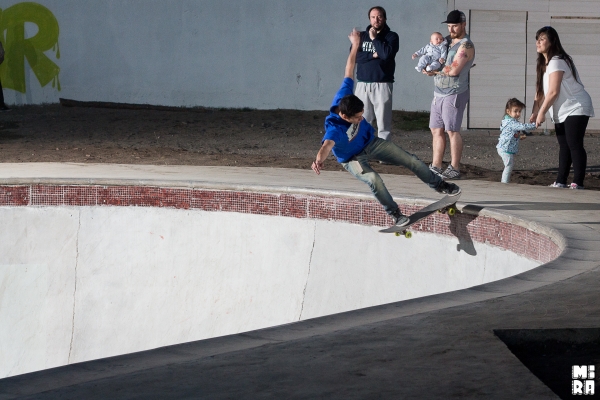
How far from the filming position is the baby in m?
8.52

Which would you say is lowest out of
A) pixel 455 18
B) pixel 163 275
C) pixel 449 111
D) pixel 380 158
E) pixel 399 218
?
pixel 163 275

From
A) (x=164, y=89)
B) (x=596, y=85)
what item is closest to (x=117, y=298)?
(x=164, y=89)

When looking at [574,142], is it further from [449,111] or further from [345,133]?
[345,133]

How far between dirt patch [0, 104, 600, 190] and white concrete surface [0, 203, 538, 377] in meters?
2.84

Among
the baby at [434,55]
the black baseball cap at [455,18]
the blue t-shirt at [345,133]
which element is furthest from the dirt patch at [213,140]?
the blue t-shirt at [345,133]

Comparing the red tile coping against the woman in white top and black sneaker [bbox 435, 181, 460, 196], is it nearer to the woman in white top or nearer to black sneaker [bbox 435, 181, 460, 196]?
black sneaker [bbox 435, 181, 460, 196]

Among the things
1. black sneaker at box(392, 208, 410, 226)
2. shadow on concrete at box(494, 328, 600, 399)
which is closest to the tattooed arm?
black sneaker at box(392, 208, 410, 226)

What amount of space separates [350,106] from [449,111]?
2704mm

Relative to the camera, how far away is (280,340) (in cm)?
325

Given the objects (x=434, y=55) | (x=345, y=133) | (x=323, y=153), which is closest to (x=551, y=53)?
(x=434, y=55)

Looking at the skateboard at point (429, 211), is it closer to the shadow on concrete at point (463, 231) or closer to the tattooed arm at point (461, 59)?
the shadow on concrete at point (463, 231)

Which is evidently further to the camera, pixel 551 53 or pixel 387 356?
pixel 551 53

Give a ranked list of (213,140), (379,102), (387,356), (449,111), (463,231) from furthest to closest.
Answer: (213,140), (379,102), (449,111), (463,231), (387,356)

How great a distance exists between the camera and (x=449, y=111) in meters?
8.30
